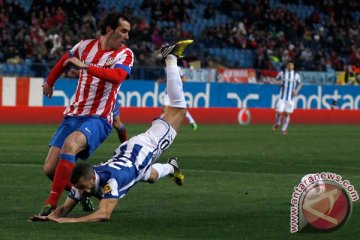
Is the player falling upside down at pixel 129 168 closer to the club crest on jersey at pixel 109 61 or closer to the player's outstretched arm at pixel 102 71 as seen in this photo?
the player's outstretched arm at pixel 102 71

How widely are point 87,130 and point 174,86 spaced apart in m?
1.49

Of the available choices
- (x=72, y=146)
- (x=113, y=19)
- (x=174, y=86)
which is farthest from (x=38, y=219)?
(x=174, y=86)

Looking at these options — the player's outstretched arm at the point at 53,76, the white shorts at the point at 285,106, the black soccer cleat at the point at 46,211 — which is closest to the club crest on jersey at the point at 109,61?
the player's outstretched arm at the point at 53,76

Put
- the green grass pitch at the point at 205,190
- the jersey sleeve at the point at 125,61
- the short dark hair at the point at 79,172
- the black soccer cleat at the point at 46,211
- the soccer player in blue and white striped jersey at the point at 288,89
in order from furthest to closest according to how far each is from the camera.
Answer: the soccer player in blue and white striped jersey at the point at 288,89 → the jersey sleeve at the point at 125,61 → the black soccer cleat at the point at 46,211 → the short dark hair at the point at 79,172 → the green grass pitch at the point at 205,190

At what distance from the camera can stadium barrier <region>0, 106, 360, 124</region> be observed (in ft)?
106

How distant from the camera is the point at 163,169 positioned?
11633 mm

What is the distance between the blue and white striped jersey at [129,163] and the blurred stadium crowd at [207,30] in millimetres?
21037

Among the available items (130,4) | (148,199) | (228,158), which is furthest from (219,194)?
(130,4)

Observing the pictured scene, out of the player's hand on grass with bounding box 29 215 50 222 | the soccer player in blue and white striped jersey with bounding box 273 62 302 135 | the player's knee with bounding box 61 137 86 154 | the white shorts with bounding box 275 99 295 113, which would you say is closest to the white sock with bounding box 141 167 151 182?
the player's knee with bounding box 61 137 86 154

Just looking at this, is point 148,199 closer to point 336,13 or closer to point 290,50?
point 290,50

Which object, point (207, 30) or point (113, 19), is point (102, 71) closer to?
point (113, 19)

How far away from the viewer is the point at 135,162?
35.3 ft

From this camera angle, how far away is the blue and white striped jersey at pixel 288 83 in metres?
33.4

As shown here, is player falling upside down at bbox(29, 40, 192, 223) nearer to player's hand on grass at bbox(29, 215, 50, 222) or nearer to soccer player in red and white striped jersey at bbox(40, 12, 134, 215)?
player's hand on grass at bbox(29, 215, 50, 222)
